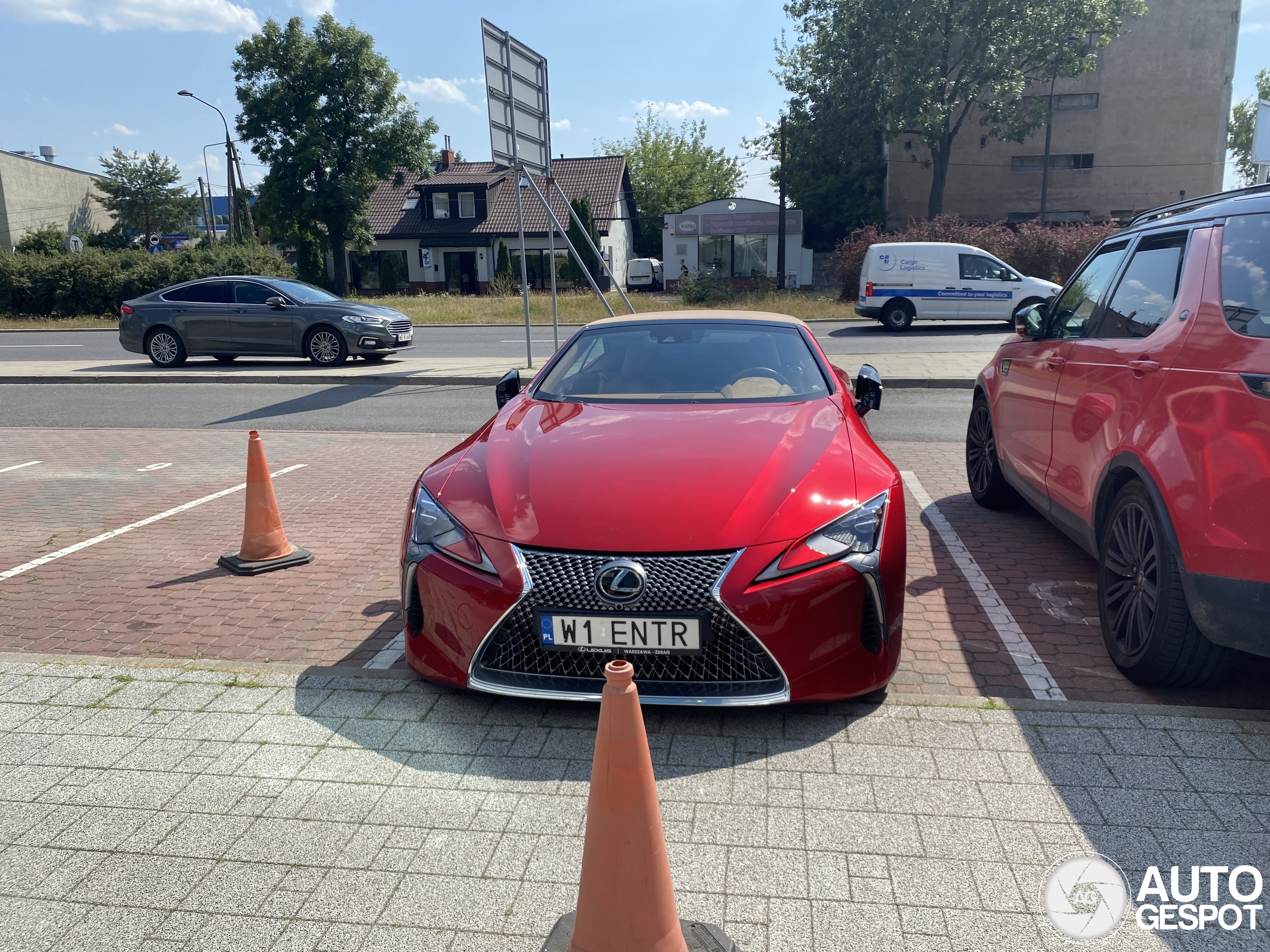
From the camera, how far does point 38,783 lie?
3.10 meters

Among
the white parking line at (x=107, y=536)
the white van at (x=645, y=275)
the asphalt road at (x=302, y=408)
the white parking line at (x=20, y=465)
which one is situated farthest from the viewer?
the white van at (x=645, y=275)

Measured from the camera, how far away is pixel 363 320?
16.4 metres

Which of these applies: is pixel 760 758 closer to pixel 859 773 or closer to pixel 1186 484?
pixel 859 773

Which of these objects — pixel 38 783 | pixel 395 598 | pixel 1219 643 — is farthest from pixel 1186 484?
pixel 38 783

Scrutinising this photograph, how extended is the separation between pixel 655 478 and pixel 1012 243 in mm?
29529

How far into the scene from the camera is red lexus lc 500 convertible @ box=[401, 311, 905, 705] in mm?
3123

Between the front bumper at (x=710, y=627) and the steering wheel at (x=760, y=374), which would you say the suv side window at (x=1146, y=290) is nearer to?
the steering wheel at (x=760, y=374)

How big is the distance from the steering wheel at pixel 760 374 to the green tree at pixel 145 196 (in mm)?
73632

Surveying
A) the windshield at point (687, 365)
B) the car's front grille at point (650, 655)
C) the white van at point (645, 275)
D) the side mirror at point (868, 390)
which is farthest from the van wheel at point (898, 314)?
the white van at point (645, 275)

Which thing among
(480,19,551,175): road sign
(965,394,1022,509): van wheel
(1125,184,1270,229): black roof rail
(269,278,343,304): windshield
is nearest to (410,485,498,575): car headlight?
(1125,184,1270,229): black roof rail

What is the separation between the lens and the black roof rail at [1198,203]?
3.50 m

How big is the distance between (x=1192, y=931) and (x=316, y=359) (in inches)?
632

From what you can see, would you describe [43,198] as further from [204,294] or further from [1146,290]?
[1146,290]

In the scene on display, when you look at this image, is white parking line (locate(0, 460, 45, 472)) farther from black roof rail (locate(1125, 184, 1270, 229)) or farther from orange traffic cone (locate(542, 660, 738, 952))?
black roof rail (locate(1125, 184, 1270, 229))
